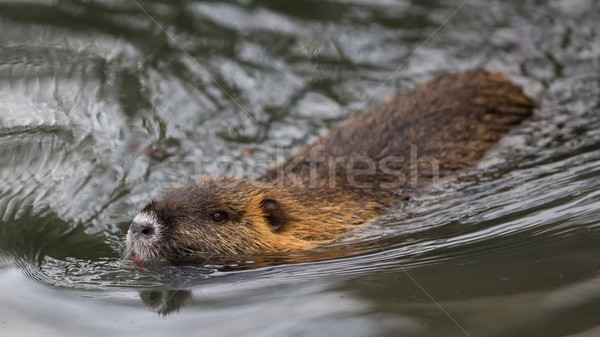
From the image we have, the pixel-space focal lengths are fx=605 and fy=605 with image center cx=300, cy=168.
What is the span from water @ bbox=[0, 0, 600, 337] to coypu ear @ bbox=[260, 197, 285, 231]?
0.31 m

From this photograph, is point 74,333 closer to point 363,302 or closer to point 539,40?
point 363,302

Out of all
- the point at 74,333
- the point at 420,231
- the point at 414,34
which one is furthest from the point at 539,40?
the point at 74,333

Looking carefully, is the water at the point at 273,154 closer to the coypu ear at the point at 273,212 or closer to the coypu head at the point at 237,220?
the coypu head at the point at 237,220

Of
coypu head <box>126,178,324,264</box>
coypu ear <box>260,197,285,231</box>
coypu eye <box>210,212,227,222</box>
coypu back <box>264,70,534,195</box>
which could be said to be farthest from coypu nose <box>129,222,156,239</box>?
coypu back <box>264,70,534,195</box>

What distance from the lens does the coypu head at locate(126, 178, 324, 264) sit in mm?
3707

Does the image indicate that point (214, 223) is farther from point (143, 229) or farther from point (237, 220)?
point (143, 229)

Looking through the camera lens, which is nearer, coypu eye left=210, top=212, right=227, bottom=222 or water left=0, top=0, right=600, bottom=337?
water left=0, top=0, right=600, bottom=337

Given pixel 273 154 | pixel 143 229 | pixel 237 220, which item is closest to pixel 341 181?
pixel 237 220

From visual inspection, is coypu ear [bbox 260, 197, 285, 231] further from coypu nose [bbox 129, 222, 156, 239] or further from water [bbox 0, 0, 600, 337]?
coypu nose [bbox 129, 222, 156, 239]

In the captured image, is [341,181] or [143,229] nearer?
[143,229]

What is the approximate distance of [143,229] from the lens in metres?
3.65

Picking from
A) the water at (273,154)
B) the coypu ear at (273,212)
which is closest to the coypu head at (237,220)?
the coypu ear at (273,212)

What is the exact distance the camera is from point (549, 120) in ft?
18.6

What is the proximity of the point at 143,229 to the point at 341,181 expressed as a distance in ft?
5.12
